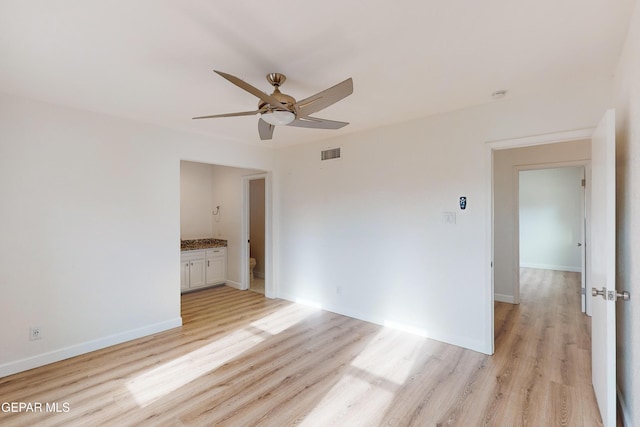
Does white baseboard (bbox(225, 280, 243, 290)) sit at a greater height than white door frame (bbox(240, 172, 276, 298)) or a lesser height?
lesser

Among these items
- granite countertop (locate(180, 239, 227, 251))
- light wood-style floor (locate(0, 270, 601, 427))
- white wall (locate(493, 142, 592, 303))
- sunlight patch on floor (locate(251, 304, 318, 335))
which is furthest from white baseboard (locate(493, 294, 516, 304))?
granite countertop (locate(180, 239, 227, 251))

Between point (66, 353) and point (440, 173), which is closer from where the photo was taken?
point (66, 353)

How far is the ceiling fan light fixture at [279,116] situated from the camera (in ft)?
6.83

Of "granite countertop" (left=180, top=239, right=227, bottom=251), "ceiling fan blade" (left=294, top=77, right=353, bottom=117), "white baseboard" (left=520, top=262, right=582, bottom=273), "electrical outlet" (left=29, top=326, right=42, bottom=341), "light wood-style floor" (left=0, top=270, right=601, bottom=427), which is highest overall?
"ceiling fan blade" (left=294, top=77, right=353, bottom=117)

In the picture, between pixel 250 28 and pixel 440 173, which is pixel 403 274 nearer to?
pixel 440 173

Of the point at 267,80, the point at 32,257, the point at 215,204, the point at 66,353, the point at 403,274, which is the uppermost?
the point at 267,80

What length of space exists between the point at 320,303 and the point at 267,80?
327 cm

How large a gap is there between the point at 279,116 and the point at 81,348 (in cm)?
316

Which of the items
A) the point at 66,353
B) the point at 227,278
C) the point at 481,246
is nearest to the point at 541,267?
the point at 481,246

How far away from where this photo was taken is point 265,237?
5.21m

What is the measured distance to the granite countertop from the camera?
17.3ft

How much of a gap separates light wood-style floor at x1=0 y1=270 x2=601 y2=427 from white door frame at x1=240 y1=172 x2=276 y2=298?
130cm

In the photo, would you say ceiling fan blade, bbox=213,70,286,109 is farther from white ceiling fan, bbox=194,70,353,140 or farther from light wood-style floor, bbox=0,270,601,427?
light wood-style floor, bbox=0,270,601,427

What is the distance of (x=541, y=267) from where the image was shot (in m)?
7.30
